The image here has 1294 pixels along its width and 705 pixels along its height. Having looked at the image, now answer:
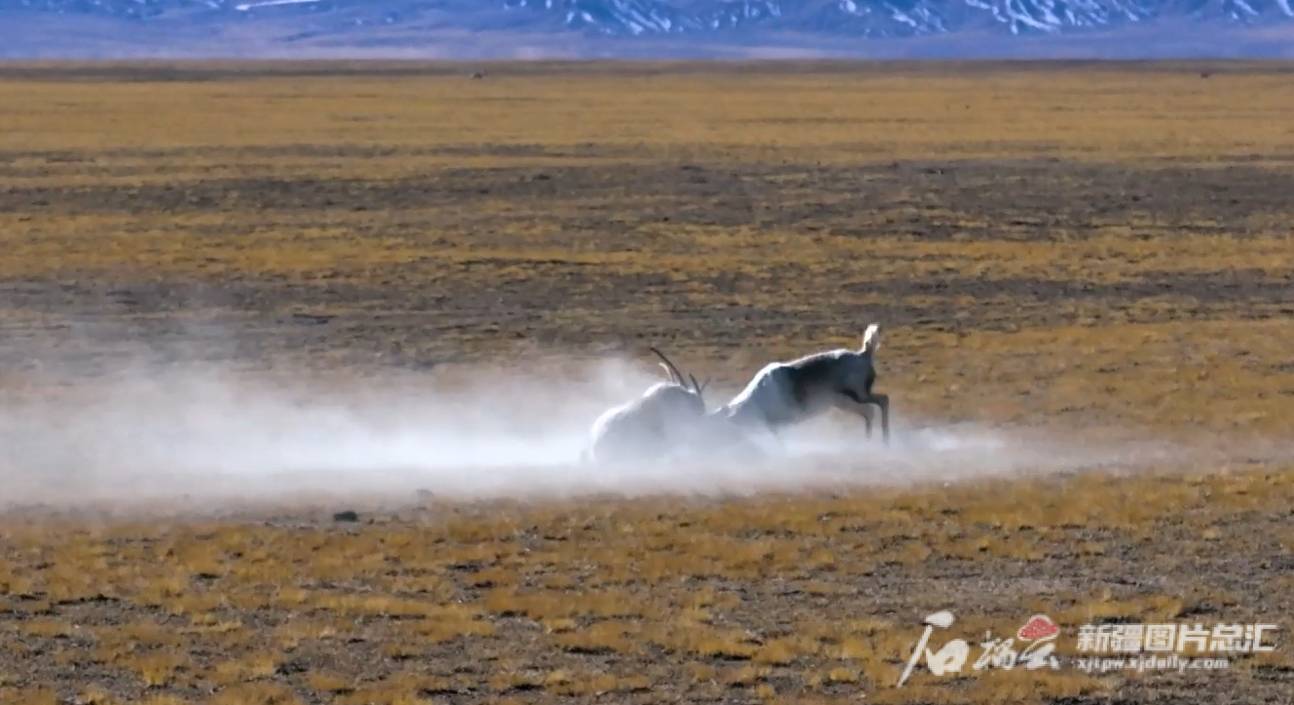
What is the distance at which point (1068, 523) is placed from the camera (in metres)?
12.0

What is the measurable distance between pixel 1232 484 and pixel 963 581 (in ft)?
10.9

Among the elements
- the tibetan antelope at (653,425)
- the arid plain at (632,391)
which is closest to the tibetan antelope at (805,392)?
the tibetan antelope at (653,425)

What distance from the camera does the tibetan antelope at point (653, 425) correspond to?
556 inches

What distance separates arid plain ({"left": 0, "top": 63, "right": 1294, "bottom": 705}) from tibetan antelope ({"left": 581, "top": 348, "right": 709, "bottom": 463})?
0.43 m

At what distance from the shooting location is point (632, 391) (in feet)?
59.0

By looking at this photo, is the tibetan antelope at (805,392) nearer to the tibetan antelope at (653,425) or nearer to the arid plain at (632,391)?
the tibetan antelope at (653,425)

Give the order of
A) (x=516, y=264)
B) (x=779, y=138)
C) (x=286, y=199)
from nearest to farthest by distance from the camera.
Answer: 1. (x=516, y=264)
2. (x=286, y=199)
3. (x=779, y=138)

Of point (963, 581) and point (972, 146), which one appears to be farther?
point (972, 146)

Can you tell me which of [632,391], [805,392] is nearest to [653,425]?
[805,392]

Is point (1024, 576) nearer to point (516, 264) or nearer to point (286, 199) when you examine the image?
point (516, 264)

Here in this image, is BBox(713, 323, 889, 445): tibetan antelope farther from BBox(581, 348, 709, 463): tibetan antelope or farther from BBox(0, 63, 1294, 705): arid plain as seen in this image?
BBox(0, 63, 1294, 705): arid plain

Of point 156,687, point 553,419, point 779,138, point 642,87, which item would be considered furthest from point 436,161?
point 642,87

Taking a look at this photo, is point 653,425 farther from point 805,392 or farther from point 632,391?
point 632,391

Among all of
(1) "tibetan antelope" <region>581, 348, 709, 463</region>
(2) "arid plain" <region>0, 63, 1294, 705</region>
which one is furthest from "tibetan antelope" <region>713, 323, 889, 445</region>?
(2) "arid plain" <region>0, 63, 1294, 705</region>
